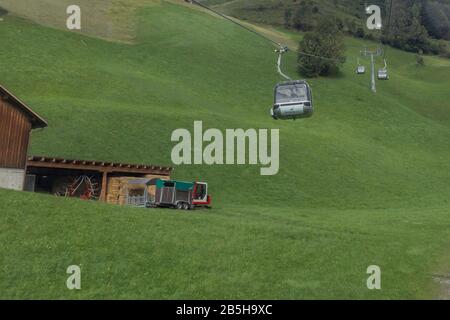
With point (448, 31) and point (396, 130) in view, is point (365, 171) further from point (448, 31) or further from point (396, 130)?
point (448, 31)

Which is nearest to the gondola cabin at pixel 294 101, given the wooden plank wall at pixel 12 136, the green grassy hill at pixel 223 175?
the green grassy hill at pixel 223 175

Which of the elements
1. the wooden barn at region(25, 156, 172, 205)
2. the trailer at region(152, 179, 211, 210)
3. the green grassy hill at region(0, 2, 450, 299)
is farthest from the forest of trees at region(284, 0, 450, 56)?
the trailer at region(152, 179, 211, 210)

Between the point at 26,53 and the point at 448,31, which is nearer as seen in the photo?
the point at 26,53

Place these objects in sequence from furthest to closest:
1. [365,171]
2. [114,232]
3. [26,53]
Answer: [26,53]
[365,171]
[114,232]

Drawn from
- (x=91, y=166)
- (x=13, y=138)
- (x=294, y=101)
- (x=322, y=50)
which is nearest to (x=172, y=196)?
(x=91, y=166)

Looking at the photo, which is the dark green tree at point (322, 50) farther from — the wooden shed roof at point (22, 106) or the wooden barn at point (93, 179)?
the wooden shed roof at point (22, 106)
